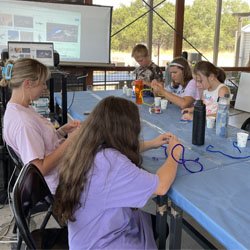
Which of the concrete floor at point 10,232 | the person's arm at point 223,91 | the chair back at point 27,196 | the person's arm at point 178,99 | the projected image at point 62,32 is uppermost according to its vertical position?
the projected image at point 62,32

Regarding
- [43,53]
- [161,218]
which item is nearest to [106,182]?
[161,218]

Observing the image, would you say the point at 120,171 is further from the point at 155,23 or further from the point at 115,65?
the point at 155,23

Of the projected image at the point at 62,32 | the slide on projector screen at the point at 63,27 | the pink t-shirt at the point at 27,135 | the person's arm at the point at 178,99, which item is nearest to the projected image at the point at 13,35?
the slide on projector screen at the point at 63,27

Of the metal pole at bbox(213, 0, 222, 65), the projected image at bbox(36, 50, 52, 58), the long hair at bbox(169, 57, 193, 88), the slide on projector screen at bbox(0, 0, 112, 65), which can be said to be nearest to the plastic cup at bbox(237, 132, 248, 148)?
the long hair at bbox(169, 57, 193, 88)

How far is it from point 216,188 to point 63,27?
4182 millimetres

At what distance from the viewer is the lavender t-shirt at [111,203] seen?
0.97 metres

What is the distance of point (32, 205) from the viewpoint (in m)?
1.06

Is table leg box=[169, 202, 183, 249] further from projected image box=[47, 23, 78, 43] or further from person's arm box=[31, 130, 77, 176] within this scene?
projected image box=[47, 23, 78, 43]

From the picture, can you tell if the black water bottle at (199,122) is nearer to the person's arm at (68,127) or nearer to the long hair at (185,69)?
the person's arm at (68,127)

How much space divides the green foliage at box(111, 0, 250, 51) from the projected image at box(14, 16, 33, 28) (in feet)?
4.86

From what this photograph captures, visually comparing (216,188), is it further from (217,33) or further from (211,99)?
(217,33)

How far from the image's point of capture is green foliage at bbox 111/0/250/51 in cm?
526

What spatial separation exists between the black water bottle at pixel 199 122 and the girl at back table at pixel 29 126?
0.68 metres

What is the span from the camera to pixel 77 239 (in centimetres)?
104
